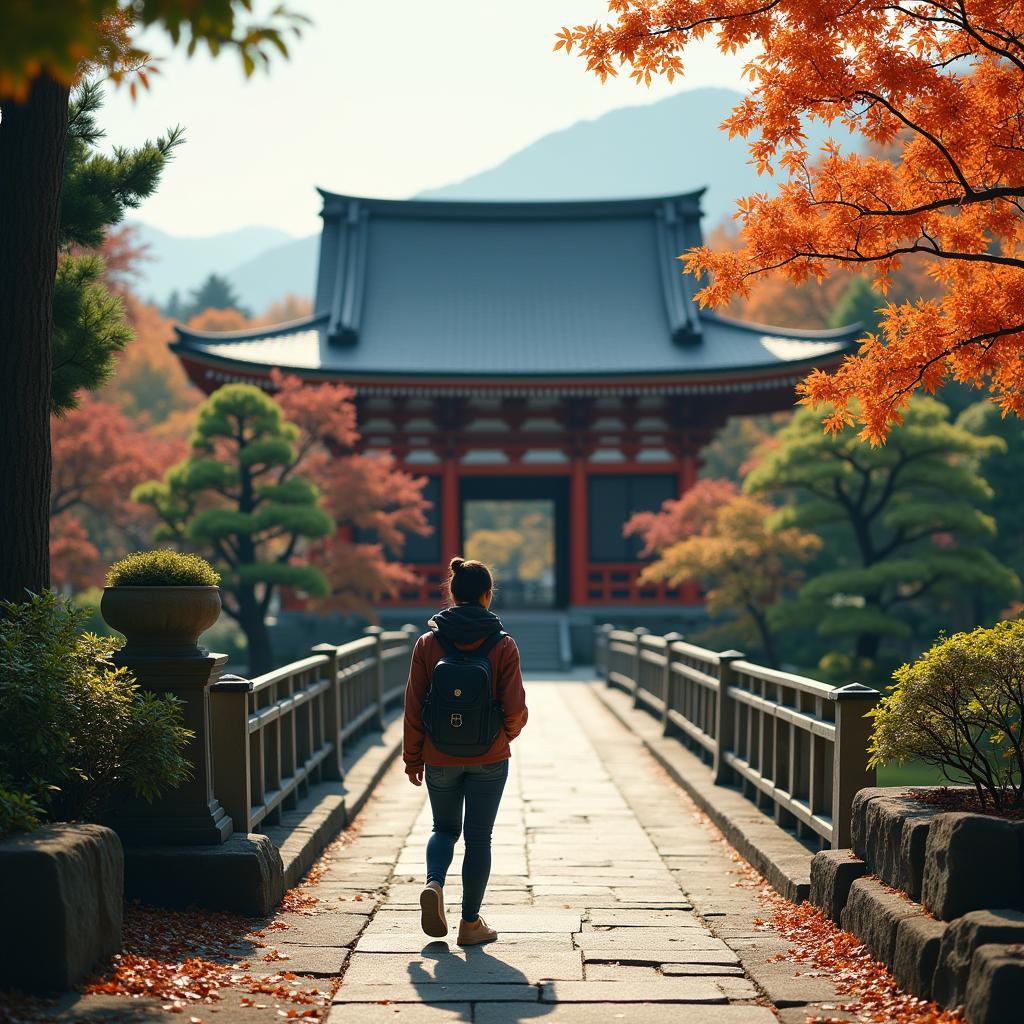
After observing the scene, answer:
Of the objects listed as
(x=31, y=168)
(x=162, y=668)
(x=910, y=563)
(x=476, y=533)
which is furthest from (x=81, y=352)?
(x=476, y=533)

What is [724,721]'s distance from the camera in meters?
9.93

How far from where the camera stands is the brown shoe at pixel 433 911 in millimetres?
5277

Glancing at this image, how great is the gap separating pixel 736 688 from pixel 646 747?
3812 millimetres

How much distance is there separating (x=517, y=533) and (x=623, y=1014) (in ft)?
185

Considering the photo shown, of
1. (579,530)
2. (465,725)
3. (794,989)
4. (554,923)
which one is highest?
(579,530)

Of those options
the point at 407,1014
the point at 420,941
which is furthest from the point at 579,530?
the point at 407,1014

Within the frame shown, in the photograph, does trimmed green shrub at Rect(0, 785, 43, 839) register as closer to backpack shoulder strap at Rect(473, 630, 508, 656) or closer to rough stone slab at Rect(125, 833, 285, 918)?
rough stone slab at Rect(125, 833, 285, 918)

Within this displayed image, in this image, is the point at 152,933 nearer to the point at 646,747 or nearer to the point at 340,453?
the point at 646,747

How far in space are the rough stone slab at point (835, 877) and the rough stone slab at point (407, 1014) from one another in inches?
67.5

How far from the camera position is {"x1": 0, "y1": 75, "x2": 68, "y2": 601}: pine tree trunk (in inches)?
252

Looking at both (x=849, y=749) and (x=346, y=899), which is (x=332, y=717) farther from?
(x=849, y=749)

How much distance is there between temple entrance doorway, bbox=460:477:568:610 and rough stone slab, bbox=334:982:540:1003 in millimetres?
26821

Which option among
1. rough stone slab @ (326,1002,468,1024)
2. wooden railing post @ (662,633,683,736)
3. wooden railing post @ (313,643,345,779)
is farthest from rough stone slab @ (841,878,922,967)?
wooden railing post @ (662,633,683,736)

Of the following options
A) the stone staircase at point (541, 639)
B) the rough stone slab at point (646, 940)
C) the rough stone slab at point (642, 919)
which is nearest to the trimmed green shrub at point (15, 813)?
the rough stone slab at point (646, 940)
